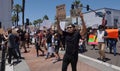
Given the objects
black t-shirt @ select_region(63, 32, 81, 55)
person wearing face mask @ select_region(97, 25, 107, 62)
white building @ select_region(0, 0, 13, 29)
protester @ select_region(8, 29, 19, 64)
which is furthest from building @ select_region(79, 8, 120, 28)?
black t-shirt @ select_region(63, 32, 81, 55)

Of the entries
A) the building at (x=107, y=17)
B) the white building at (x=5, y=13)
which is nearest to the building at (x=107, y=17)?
the building at (x=107, y=17)

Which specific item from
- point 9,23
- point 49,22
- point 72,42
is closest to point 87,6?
point 9,23

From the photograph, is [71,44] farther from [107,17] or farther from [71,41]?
[107,17]

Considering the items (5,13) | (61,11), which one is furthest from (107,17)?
(61,11)

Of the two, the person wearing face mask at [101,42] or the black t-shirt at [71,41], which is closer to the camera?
the black t-shirt at [71,41]

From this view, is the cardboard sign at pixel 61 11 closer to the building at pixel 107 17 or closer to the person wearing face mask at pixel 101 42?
the person wearing face mask at pixel 101 42

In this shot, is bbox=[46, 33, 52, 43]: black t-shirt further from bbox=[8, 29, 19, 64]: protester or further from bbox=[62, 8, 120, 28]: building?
bbox=[62, 8, 120, 28]: building

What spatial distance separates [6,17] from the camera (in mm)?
50719

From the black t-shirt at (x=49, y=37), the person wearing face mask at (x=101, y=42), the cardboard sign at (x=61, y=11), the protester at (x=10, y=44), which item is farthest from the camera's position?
the black t-shirt at (x=49, y=37)

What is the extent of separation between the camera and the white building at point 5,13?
4941 cm

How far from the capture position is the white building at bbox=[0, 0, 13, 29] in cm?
4941

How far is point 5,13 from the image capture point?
51000 millimetres

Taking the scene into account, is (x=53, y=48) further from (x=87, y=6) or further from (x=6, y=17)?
(x=6, y=17)

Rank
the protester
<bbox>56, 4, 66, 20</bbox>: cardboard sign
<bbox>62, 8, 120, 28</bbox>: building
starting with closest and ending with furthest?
<bbox>56, 4, 66, 20</bbox>: cardboard sign
the protester
<bbox>62, 8, 120, 28</bbox>: building
